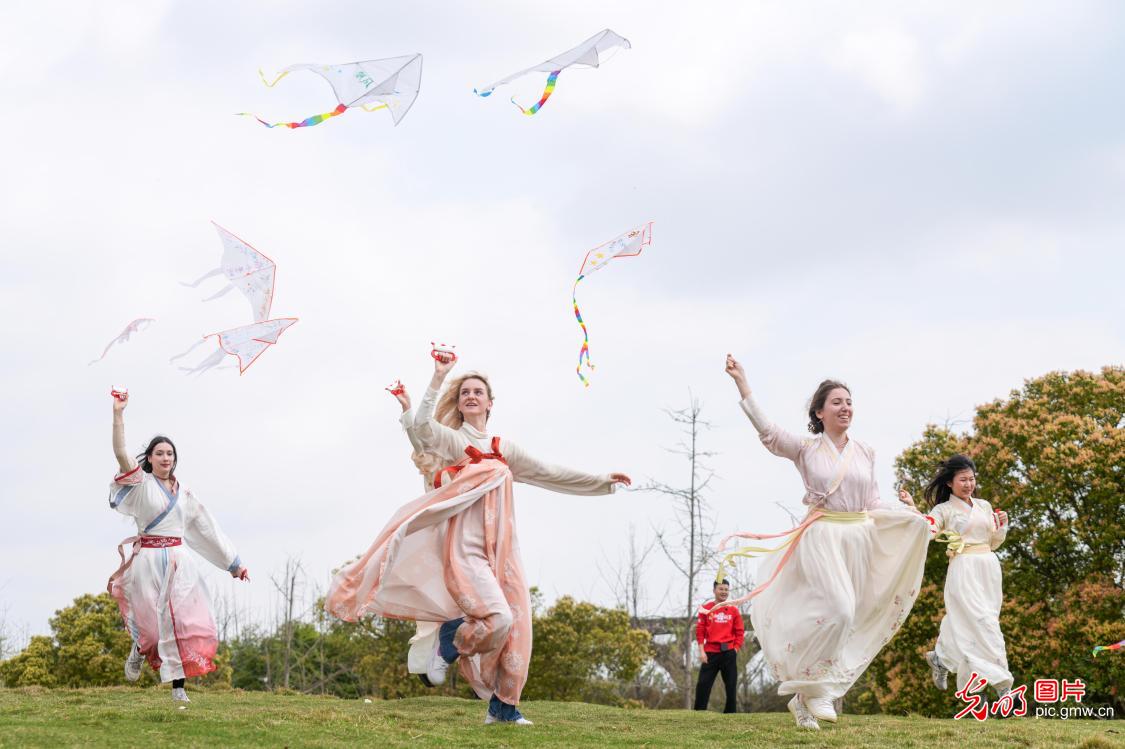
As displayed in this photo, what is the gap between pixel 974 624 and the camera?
1066 cm

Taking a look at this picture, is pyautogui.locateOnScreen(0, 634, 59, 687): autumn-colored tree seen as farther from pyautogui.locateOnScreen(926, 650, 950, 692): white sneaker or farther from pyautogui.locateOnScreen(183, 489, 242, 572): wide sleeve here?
pyautogui.locateOnScreen(926, 650, 950, 692): white sneaker

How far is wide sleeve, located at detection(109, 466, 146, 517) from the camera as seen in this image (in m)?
9.14

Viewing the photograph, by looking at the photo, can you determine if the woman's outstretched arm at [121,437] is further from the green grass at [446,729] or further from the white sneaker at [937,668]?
the white sneaker at [937,668]

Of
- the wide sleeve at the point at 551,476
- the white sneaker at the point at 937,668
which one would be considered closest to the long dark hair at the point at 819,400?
the wide sleeve at the point at 551,476

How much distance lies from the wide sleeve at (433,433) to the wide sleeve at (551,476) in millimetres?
367

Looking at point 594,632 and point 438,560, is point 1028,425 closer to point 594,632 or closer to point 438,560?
point 594,632

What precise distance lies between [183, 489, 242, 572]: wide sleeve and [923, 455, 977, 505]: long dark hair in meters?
6.20

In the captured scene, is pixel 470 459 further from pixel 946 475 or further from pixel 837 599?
pixel 946 475

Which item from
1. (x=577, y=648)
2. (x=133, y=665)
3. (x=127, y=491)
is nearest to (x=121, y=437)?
(x=127, y=491)

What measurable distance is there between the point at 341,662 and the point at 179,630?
42.9 ft

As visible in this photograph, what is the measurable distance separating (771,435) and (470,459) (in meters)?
2.11

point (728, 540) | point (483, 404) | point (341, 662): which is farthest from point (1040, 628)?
point (341, 662)

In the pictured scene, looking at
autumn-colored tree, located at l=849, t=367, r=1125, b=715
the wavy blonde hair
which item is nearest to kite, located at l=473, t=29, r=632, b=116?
the wavy blonde hair

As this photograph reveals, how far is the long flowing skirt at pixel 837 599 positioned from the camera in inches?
314
